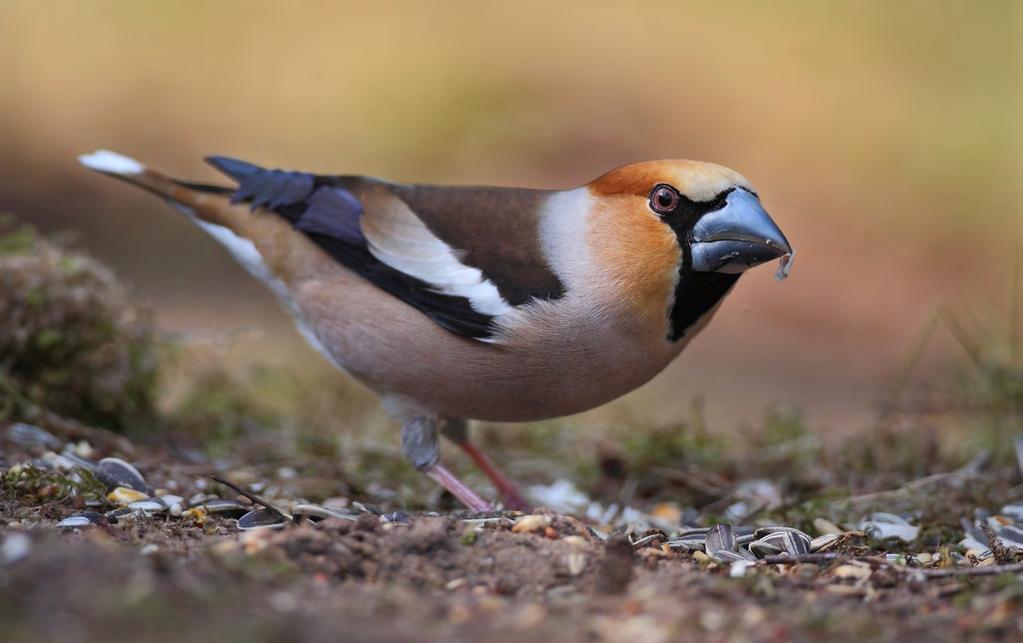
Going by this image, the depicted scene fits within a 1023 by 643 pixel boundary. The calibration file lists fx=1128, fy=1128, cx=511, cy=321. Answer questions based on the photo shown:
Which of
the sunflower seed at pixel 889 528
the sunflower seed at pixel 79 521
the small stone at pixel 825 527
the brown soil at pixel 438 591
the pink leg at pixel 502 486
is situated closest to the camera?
the brown soil at pixel 438 591

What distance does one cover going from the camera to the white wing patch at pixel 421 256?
4223mm

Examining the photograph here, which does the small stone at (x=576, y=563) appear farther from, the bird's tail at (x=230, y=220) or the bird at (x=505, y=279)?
the bird's tail at (x=230, y=220)

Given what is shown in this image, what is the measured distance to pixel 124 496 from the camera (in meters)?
4.10

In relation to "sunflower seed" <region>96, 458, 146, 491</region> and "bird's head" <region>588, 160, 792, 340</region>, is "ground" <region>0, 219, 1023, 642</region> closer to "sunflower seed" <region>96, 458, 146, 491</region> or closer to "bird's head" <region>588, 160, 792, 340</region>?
"sunflower seed" <region>96, 458, 146, 491</region>

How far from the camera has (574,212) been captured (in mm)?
4316

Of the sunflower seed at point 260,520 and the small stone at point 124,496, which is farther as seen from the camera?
the small stone at point 124,496

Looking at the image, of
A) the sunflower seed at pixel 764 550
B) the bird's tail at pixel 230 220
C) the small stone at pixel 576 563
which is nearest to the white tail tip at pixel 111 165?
the bird's tail at pixel 230 220

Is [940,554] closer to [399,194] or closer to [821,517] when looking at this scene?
[821,517]

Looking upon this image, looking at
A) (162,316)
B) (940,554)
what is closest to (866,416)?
(940,554)

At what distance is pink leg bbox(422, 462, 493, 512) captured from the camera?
4.54 m

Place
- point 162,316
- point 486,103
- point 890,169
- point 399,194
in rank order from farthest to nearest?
point 486,103
point 890,169
point 162,316
point 399,194

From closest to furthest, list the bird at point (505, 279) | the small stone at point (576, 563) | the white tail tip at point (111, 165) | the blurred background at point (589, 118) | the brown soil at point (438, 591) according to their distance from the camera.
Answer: the brown soil at point (438, 591) < the small stone at point (576, 563) < the bird at point (505, 279) < the white tail tip at point (111, 165) < the blurred background at point (589, 118)

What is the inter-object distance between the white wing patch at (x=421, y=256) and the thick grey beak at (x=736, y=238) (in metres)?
0.74

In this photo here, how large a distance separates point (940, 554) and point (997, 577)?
85 centimetres
